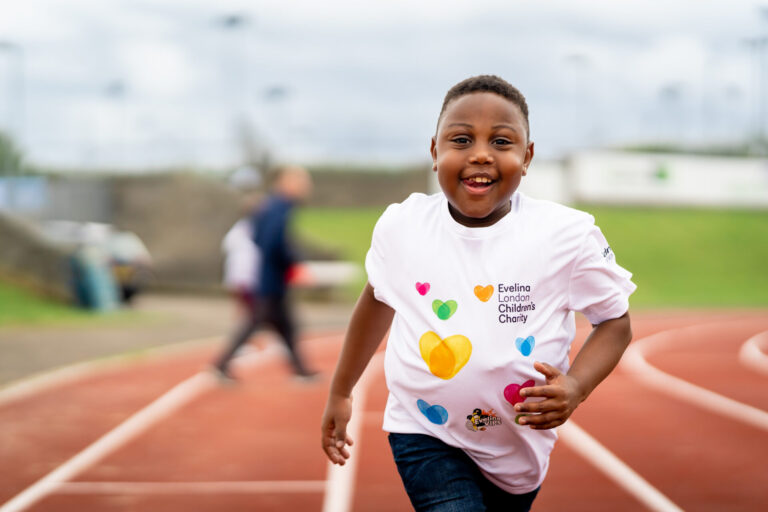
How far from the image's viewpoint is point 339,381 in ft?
10.4

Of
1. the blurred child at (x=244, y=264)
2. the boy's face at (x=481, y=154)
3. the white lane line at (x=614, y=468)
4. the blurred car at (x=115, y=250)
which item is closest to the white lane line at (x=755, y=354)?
the white lane line at (x=614, y=468)

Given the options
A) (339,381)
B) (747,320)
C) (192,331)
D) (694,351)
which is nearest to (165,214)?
(192,331)

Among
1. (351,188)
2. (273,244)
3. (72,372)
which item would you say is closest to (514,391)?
(273,244)

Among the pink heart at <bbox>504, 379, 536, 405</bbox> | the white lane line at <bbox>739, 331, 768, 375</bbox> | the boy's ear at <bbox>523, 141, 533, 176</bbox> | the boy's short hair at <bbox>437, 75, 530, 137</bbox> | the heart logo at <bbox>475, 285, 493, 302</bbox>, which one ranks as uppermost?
the boy's short hair at <bbox>437, 75, 530, 137</bbox>

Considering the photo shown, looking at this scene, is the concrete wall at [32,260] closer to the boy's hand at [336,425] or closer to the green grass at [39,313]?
the green grass at [39,313]

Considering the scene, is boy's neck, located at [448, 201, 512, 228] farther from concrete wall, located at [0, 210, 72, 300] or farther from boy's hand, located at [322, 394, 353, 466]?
concrete wall, located at [0, 210, 72, 300]

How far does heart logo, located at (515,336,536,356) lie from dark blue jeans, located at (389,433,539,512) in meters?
0.36

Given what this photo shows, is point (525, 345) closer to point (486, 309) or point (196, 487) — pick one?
point (486, 309)

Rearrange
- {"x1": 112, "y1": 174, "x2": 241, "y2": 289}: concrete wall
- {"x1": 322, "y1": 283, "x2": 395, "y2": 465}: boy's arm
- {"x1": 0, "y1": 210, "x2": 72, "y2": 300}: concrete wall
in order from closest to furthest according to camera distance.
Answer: {"x1": 322, "y1": 283, "x2": 395, "y2": 465}: boy's arm
{"x1": 0, "y1": 210, "x2": 72, "y2": 300}: concrete wall
{"x1": 112, "y1": 174, "x2": 241, "y2": 289}: concrete wall

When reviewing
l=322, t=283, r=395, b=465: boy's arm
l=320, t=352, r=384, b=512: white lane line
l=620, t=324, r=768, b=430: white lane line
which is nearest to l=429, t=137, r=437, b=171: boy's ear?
l=322, t=283, r=395, b=465: boy's arm

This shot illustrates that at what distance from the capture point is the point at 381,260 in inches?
118

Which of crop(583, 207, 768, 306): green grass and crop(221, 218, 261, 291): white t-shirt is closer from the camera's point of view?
crop(221, 218, 261, 291): white t-shirt

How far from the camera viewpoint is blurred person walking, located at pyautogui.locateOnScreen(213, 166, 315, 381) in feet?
32.2

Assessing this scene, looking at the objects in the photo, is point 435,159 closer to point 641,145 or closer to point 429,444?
point 429,444
